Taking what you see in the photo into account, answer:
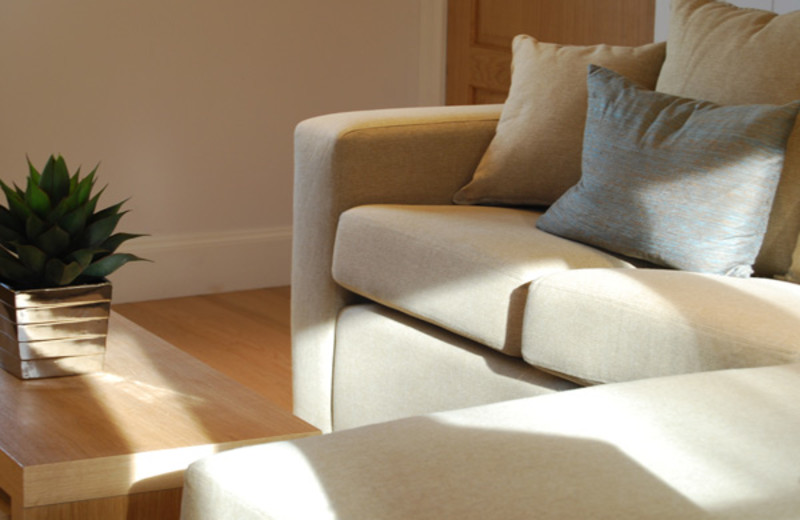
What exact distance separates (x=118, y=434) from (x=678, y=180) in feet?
3.62

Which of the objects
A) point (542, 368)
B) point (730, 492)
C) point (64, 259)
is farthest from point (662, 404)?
point (64, 259)

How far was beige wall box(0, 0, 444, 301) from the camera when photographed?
3.54 meters

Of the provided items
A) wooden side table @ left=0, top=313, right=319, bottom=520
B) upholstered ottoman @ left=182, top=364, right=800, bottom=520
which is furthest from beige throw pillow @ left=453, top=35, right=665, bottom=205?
upholstered ottoman @ left=182, top=364, right=800, bottom=520

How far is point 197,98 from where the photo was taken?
3.80 metres

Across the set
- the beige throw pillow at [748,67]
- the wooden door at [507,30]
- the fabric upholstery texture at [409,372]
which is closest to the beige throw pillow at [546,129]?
the beige throw pillow at [748,67]

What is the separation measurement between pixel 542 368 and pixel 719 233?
1.31 feet

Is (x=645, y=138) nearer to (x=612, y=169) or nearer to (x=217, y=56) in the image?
(x=612, y=169)

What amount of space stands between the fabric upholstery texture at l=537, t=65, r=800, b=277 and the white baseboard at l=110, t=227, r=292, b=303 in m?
1.89

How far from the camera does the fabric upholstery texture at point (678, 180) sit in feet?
6.54

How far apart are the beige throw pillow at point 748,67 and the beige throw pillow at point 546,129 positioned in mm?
114

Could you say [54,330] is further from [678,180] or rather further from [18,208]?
[678,180]

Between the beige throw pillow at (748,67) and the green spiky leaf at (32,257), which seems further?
the beige throw pillow at (748,67)

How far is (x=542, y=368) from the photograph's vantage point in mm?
1926

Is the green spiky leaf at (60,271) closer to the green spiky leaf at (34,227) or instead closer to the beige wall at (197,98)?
the green spiky leaf at (34,227)
